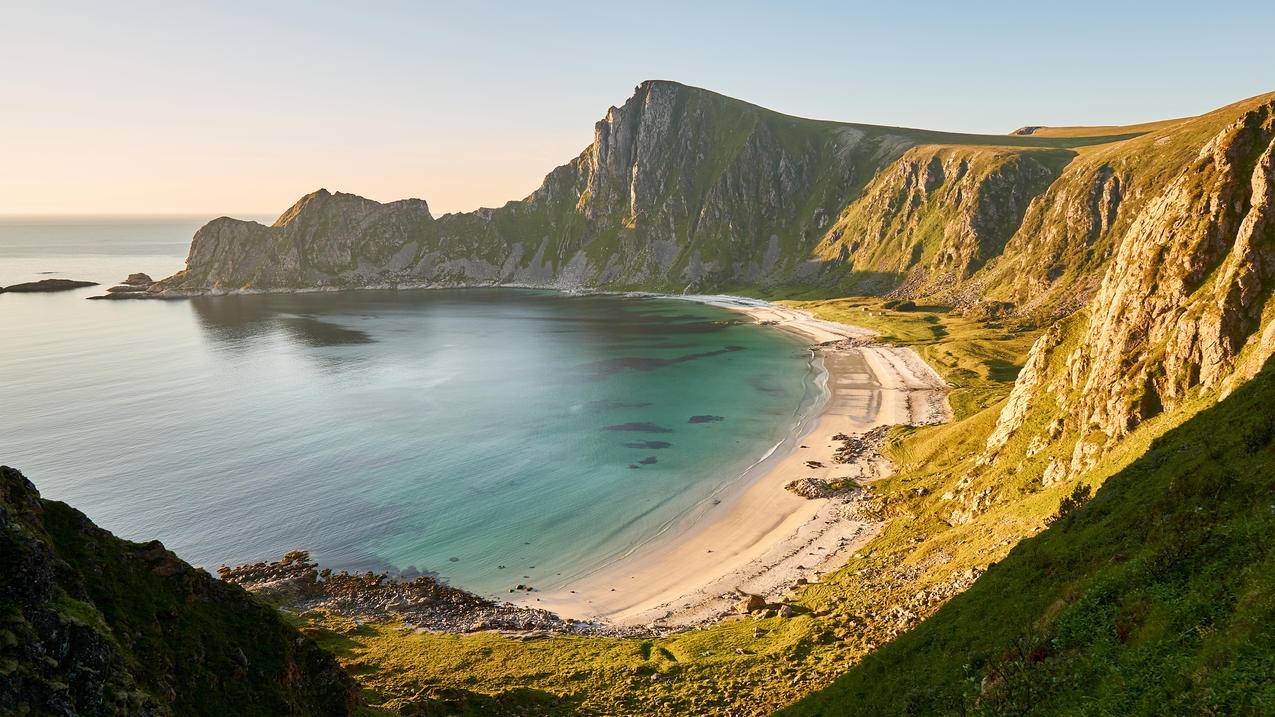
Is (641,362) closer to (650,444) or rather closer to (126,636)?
(650,444)

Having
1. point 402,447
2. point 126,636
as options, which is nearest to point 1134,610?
point 126,636

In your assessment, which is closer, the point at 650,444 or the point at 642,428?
the point at 650,444

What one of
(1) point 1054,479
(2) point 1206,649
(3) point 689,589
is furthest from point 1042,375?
(2) point 1206,649

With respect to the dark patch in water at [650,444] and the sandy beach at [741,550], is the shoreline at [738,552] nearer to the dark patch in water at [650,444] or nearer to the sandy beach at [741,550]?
the sandy beach at [741,550]

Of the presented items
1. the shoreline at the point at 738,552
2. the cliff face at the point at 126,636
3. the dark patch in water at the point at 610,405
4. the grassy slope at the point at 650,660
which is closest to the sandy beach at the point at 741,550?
the shoreline at the point at 738,552

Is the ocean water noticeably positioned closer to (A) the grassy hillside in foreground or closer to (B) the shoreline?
(B) the shoreline

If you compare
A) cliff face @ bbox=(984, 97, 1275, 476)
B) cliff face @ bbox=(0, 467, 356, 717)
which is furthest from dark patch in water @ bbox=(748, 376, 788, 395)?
cliff face @ bbox=(0, 467, 356, 717)

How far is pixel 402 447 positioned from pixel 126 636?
83528 millimetres

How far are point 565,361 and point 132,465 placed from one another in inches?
3942

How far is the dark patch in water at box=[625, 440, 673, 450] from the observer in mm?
100750

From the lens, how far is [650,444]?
10194cm

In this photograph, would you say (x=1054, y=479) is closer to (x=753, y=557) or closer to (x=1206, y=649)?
(x=753, y=557)

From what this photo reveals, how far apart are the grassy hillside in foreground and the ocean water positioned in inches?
1674

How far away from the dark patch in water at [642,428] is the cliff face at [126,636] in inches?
3223
